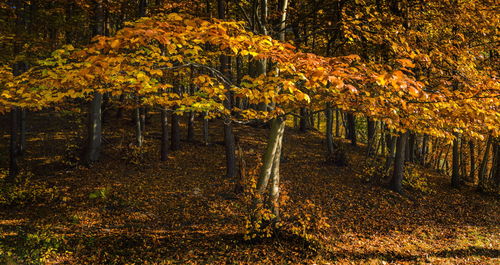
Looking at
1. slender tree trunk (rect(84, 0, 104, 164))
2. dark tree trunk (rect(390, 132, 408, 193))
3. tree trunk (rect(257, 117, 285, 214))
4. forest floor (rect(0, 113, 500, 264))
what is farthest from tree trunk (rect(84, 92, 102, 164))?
dark tree trunk (rect(390, 132, 408, 193))

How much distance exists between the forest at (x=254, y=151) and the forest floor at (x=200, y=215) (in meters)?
0.06

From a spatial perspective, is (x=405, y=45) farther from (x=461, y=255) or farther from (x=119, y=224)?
(x=119, y=224)

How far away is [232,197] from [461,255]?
24.1 feet

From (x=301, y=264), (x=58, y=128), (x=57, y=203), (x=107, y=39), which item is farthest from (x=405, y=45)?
(x=58, y=128)

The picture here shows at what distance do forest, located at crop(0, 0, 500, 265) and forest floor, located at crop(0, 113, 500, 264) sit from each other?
0.19 feet

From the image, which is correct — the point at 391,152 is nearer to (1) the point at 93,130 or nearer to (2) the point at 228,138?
(2) the point at 228,138

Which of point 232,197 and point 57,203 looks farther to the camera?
point 232,197

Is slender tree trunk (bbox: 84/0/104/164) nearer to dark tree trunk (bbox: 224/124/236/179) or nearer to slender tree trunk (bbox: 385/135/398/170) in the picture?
dark tree trunk (bbox: 224/124/236/179)

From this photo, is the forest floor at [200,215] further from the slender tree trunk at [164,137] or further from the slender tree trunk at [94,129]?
the slender tree trunk at [94,129]

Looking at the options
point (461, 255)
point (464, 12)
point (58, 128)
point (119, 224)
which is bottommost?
point (461, 255)

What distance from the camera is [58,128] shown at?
1730 cm

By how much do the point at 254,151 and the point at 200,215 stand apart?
726cm

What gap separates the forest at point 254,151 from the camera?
4.58 m

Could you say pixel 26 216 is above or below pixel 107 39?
below
